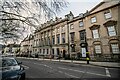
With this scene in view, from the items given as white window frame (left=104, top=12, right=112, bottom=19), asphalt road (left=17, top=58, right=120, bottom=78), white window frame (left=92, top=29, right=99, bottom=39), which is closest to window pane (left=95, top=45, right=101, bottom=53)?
white window frame (left=92, top=29, right=99, bottom=39)

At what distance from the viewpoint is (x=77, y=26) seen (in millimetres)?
29906

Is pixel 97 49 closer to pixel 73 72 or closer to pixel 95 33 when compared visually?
pixel 95 33

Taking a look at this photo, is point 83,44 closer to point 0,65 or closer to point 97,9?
point 97,9

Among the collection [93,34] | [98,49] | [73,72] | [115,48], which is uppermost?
[93,34]

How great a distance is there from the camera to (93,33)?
25.5 metres

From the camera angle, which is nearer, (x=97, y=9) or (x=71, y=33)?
(x=97, y=9)

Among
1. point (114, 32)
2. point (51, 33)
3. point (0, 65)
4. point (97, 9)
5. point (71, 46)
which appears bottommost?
point (0, 65)

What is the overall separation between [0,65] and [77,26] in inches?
994

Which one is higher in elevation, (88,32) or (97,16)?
(97,16)

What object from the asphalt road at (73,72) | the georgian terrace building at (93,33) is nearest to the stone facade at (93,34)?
the georgian terrace building at (93,33)

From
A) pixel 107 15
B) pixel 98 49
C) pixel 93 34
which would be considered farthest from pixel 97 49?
pixel 107 15

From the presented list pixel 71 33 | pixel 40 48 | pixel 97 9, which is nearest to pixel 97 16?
pixel 97 9

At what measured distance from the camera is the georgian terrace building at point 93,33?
21828 mm

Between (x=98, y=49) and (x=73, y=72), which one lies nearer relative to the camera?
(x=73, y=72)
